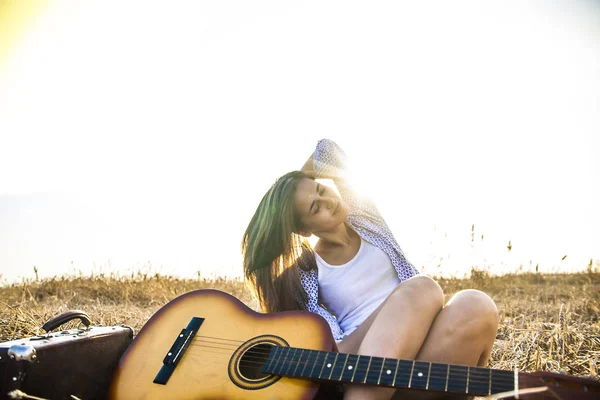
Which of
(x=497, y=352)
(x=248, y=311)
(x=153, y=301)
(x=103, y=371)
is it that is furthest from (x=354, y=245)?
(x=153, y=301)

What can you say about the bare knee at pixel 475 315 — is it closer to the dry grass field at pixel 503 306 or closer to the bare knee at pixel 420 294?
the bare knee at pixel 420 294

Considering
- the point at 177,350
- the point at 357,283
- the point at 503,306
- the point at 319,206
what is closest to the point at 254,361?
the point at 177,350

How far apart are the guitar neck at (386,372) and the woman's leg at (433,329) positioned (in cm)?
23

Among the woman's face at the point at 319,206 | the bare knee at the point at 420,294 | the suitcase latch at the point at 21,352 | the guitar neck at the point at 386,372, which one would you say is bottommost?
the suitcase latch at the point at 21,352

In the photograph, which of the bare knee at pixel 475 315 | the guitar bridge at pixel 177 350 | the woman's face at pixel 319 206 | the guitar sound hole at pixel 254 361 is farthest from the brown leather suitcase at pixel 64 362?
the bare knee at pixel 475 315

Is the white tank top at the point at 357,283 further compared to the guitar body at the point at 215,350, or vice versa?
the white tank top at the point at 357,283

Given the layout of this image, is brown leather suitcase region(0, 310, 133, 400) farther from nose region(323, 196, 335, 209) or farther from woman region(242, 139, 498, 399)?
nose region(323, 196, 335, 209)

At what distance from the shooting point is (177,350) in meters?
2.23

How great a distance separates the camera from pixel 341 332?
281cm

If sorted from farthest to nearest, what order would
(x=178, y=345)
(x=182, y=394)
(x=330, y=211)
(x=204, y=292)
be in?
(x=330, y=211), (x=204, y=292), (x=178, y=345), (x=182, y=394)

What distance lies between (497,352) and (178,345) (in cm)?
238

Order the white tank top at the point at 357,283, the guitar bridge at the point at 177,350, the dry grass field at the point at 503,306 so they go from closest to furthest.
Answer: the guitar bridge at the point at 177,350 → the white tank top at the point at 357,283 → the dry grass field at the point at 503,306

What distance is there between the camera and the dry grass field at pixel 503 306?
10.6 feet

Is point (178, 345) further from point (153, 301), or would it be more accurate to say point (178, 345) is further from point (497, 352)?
point (153, 301)
